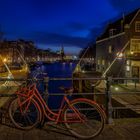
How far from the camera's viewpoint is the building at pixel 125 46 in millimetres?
39344

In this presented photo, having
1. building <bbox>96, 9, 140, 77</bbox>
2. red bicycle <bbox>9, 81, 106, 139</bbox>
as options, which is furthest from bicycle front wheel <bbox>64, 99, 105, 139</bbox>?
building <bbox>96, 9, 140, 77</bbox>

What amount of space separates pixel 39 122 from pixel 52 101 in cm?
2648

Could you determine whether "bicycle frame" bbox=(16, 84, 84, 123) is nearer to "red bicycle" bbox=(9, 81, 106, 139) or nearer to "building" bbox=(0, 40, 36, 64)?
"red bicycle" bbox=(9, 81, 106, 139)

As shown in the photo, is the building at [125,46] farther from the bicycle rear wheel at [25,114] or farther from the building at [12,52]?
the bicycle rear wheel at [25,114]

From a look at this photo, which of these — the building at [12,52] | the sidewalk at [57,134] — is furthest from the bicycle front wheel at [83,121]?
the building at [12,52]

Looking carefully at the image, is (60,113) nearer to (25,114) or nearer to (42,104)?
(42,104)

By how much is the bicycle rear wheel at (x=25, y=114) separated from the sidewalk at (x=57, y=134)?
0.19 metres

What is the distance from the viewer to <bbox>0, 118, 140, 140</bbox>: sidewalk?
20.3 ft

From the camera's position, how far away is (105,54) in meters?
54.8

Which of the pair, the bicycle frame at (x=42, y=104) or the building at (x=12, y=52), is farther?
the building at (x=12, y=52)

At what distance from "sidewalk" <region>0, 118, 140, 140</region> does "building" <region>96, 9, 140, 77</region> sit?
26.9 metres

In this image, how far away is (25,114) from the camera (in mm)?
6812

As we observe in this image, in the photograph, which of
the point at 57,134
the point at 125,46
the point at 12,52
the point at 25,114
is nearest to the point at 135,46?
the point at 125,46

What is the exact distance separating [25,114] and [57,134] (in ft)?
3.13
